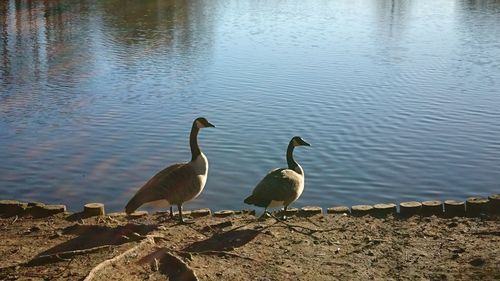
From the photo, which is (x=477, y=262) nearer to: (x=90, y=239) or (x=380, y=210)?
(x=380, y=210)

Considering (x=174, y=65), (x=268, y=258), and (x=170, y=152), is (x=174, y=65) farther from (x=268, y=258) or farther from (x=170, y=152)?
(x=268, y=258)

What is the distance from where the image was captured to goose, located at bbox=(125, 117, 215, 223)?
8.91 metres

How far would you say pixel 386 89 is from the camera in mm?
20359

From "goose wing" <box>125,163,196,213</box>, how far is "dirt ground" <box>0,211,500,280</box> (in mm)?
310

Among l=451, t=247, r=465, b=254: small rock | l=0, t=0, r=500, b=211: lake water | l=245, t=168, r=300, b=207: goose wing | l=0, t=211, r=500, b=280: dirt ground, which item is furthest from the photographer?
l=0, t=0, r=500, b=211: lake water

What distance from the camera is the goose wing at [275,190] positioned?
9.24 m

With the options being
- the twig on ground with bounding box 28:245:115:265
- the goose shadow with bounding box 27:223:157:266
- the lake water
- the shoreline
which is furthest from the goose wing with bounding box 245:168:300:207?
the twig on ground with bounding box 28:245:115:265

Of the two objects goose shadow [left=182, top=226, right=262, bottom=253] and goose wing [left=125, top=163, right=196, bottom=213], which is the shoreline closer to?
goose shadow [left=182, top=226, right=262, bottom=253]

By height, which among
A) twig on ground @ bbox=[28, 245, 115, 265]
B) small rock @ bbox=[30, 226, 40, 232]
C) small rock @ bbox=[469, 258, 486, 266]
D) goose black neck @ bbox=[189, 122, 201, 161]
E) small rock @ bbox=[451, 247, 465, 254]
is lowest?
small rock @ bbox=[30, 226, 40, 232]

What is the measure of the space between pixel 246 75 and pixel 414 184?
10897 mm

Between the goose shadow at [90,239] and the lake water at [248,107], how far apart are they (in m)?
2.87

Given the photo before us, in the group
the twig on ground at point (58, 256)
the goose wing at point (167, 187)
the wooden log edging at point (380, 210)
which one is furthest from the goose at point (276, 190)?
the twig on ground at point (58, 256)

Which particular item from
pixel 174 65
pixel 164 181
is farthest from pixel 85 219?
pixel 174 65

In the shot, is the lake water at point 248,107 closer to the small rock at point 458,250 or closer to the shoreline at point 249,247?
the shoreline at point 249,247
